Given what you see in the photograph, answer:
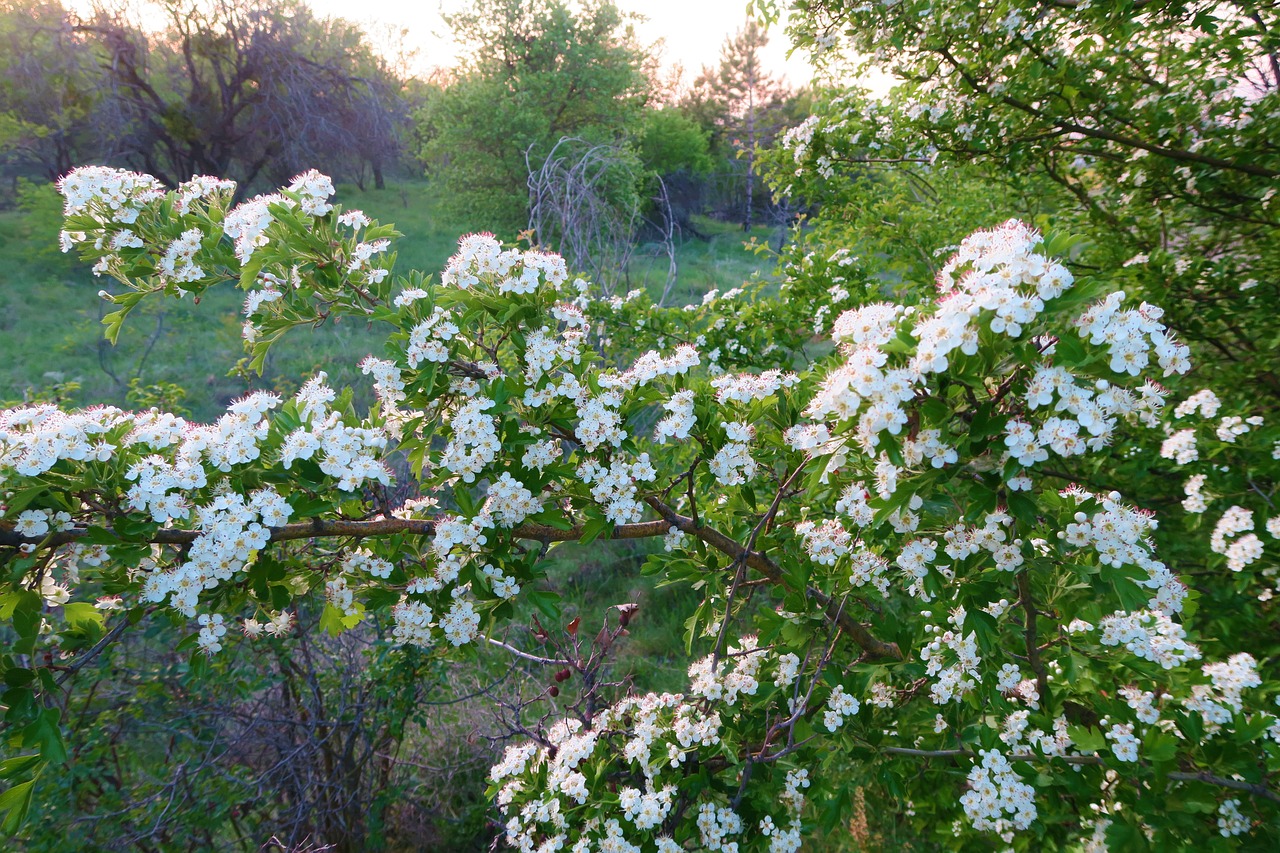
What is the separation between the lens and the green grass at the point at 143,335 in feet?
28.5

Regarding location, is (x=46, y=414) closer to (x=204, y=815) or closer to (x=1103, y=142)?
(x=204, y=815)

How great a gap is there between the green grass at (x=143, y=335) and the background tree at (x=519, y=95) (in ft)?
5.54

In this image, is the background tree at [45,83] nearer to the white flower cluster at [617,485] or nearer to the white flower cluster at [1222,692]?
the white flower cluster at [617,485]

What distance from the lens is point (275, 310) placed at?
169 centimetres

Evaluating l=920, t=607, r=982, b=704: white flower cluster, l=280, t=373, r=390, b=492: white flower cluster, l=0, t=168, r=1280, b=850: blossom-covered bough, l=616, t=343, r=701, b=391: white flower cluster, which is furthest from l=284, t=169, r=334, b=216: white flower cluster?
l=920, t=607, r=982, b=704: white flower cluster

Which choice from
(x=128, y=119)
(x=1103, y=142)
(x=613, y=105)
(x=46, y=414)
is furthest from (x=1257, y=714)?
(x=128, y=119)

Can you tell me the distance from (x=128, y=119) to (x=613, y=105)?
9496mm

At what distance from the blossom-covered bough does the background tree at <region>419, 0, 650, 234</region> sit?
1309 centimetres

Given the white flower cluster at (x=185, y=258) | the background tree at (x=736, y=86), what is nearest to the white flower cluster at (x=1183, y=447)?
the white flower cluster at (x=185, y=258)

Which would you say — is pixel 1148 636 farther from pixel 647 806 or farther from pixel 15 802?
pixel 15 802

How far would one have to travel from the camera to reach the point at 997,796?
1.80 metres

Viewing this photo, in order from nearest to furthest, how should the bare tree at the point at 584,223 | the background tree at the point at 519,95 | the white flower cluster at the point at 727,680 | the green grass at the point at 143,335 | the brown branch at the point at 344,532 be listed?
the brown branch at the point at 344,532 → the white flower cluster at the point at 727,680 → the bare tree at the point at 584,223 → the green grass at the point at 143,335 → the background tree at the point at 519,95

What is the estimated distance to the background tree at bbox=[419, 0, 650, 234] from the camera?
46.2 feet

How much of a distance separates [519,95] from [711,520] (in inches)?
555
